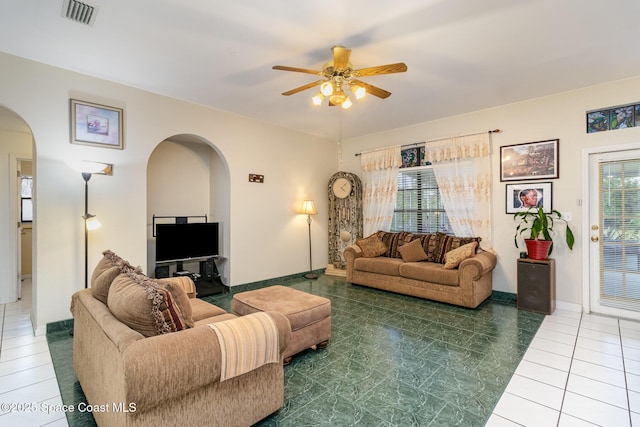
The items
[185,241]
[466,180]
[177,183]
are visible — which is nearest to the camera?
[185,241]

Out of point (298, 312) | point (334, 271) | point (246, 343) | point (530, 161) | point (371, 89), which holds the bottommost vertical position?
point (334, 271)

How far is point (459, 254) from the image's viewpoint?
4.10m

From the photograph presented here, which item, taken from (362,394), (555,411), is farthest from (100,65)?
(555,411)

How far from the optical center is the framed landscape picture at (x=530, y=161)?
13.0ft

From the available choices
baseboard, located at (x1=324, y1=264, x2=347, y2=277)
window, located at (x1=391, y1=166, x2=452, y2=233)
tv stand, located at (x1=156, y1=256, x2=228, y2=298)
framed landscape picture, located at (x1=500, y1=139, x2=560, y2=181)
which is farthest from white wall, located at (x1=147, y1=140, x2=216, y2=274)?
framed landscape picture, located at (x1=500, y1=139, x2=560, y2=181)

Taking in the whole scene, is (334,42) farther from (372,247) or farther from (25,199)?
(25,199)

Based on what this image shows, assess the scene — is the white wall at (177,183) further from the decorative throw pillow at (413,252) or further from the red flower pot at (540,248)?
the red flower pot at (540,248)

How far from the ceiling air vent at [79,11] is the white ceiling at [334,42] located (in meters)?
0.08

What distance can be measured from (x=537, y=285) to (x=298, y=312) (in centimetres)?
319

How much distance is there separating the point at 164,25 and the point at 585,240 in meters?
5.21

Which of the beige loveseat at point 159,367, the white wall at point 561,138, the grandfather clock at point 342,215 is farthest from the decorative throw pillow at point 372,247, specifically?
the beige loveseat at point 159,367

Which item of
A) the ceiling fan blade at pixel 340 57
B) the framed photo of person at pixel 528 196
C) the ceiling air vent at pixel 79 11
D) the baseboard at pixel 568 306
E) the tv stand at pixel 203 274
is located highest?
the ceiling air vent at pixel 79 11

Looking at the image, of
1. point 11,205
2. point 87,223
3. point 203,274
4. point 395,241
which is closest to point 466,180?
point 395,241

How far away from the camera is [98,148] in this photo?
3410mm
